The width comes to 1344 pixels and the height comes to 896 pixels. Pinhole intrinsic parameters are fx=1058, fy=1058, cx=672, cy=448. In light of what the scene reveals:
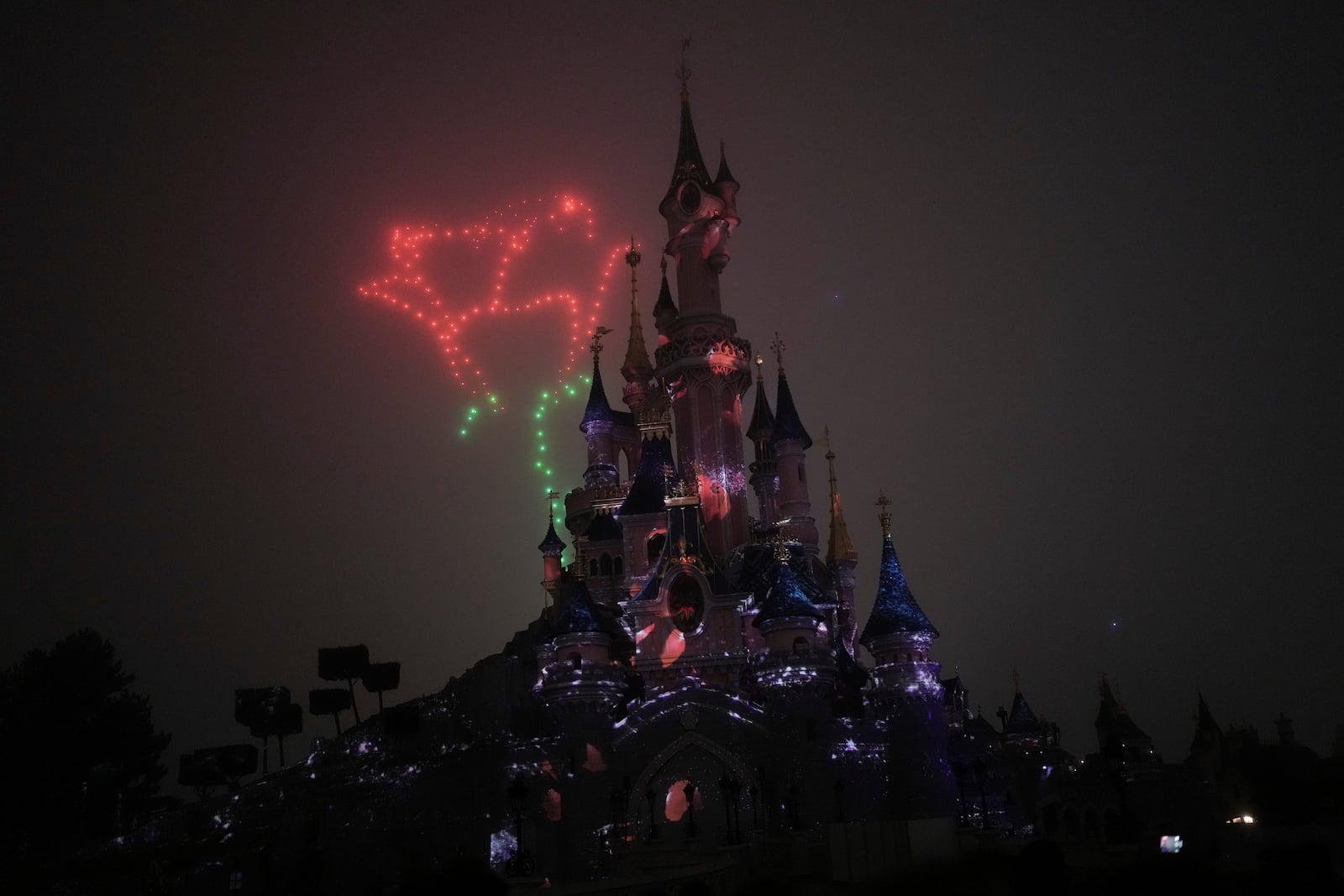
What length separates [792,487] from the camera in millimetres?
49281

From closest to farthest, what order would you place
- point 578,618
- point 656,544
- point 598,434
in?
point 578,618 → point 656,544 → point 598,434

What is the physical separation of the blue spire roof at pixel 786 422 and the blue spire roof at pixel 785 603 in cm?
1509

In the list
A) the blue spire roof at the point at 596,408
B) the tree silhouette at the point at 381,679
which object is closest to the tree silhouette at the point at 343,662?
the tree silhouette at the point at 381,679

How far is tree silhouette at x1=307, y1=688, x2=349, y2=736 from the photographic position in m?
46.2

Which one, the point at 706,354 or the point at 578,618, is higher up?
the point at 706,354

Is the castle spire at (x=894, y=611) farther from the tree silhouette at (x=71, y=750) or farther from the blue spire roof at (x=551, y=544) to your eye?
the tree silhouette at (x=71, y=750)

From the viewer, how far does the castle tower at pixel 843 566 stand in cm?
4716

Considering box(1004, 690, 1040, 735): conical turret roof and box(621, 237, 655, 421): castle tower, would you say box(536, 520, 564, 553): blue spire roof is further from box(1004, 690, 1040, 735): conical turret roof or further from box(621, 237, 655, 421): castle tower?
box(1004, 690, 1040, 735): conical turret roof

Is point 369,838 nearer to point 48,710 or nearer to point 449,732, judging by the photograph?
point 449,732

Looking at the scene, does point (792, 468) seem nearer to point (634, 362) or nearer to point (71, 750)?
point (634, 362)

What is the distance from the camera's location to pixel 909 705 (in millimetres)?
34781

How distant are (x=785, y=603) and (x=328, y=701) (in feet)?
75.1

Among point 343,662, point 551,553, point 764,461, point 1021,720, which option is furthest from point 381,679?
point 1021,720

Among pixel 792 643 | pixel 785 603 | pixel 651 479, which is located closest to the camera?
pixel 792 643
